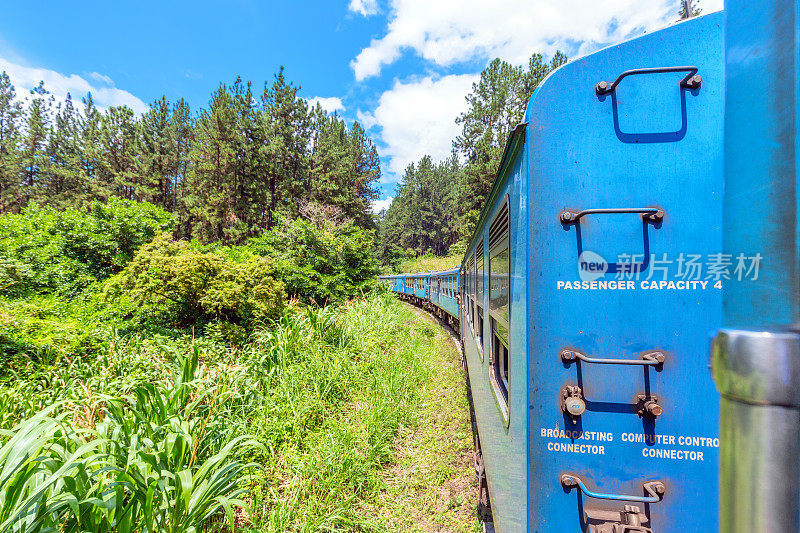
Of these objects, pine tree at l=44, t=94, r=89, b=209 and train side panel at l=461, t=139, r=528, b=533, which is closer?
train side panel at l=461, t=139, r=528, b=533

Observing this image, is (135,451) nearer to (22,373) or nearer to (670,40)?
(22,373)

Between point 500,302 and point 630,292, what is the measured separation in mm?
1004

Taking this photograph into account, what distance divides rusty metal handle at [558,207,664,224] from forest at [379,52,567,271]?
100 centimetres

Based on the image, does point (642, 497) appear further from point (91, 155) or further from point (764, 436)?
point (91, 155)

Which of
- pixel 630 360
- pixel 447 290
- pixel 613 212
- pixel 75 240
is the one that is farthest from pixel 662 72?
pixel 75 240

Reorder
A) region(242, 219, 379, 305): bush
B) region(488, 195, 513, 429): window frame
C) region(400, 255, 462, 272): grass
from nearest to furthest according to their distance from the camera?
region(488, 195, 513, 429): window frame < region(242, 219, 379, 305): bush < region(400, 255, 462, 272): grass

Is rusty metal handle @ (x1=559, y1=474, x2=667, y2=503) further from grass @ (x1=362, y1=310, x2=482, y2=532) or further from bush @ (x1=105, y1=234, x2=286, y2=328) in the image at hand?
bush @ (x1=105, y1=234, x2=286, y2=328)

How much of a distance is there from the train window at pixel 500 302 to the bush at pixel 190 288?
5.96m

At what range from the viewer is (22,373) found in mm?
4191

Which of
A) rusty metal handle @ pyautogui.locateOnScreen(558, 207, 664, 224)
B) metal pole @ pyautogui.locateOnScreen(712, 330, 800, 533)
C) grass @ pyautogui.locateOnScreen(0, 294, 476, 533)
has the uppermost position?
rusty metal handle @ pyautogui.locateOnScreen(558, 207, 664, 224)

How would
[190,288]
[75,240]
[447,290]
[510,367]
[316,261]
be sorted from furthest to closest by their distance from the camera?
[447,290], [316,261], [75,240], [190,288], [510,367]

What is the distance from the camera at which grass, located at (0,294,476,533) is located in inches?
86.5

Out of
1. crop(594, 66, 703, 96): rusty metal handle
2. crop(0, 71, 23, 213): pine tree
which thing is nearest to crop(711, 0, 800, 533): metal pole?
crop(594, 66, 703, 96): rusty metal handle

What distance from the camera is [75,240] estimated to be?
27.3ft
